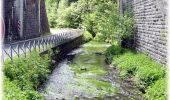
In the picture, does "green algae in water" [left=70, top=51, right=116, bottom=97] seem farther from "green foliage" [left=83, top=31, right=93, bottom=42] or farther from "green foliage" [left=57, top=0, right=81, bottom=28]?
"green foliage" [left=57, top=0, right=81, bottom=28]

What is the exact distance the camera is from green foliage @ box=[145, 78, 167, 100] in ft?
48.4

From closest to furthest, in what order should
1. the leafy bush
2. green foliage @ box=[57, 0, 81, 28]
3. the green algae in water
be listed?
the leafy bush, the green algae in water, green foliage @ box=[57, 0, 81, 28]

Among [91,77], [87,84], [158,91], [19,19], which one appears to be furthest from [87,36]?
[158,91]

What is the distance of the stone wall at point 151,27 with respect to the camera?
63.3 ft

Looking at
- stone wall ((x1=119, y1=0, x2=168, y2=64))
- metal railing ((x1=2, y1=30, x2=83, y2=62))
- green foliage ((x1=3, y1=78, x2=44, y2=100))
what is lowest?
green foliage ((x1=3, y1=78, x2=44, y2=100))

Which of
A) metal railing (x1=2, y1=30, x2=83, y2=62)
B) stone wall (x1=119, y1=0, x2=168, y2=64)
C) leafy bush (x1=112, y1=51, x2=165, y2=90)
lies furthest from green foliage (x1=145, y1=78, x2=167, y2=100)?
metal railing (x1=2, y1=30, x2=83, y2=62)

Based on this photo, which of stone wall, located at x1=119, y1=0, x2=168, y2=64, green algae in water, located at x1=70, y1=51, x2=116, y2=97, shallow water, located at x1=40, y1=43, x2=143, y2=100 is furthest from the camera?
stone wall, located at x1=119, y1=0, x2=168, y2=64

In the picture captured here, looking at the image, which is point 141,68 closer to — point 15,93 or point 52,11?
point 15,93

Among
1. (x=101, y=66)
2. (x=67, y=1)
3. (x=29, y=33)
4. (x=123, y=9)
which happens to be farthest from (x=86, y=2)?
(x=101, y=66)

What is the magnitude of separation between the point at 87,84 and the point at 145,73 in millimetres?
3386

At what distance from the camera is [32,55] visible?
2053 cm

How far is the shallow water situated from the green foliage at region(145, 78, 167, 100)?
0.56 metres

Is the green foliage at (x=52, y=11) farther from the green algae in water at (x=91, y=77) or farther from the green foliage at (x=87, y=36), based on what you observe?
the green algae in water at (x=91, y=77)

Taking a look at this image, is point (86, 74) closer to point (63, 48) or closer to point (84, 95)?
point (84, 95)
